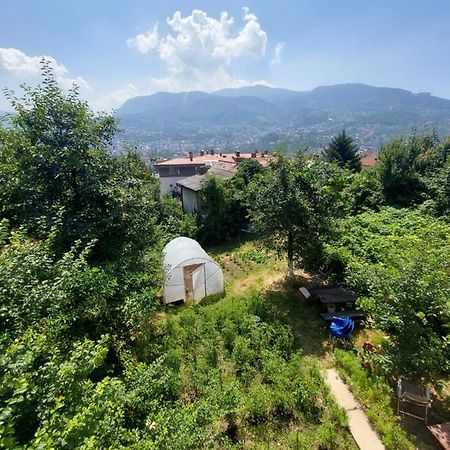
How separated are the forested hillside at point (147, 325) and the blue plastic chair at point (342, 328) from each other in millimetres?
469

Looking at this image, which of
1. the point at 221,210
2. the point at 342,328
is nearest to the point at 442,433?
the point at 342,328

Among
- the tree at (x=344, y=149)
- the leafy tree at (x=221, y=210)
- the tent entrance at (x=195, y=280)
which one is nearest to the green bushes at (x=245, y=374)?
the tent entrance at (x=195, y=280)

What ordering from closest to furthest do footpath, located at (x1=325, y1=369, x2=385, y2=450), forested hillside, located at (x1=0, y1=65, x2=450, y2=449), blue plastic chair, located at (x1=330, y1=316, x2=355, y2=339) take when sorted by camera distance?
forested hillside, located at (x1=0, y1=65, x2=450, y2=449) → footpath, located at (x1=325, y1=369, x2=385, y2=450) → blue plastic chair, located at (x1=330, y1=316, x2=355, y2=339)

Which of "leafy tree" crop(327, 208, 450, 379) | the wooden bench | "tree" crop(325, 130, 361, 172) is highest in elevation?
"tree" crop(325, 130, 361, 172)

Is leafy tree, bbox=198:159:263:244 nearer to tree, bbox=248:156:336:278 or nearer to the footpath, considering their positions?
tree, bbox=248:156:336:278

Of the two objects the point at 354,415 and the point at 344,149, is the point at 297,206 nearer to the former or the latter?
the point at 354,415

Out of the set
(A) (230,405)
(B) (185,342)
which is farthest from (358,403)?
(B) (185,342)

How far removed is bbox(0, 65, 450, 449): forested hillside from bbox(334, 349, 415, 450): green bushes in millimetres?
37

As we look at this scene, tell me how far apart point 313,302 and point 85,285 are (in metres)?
9.38

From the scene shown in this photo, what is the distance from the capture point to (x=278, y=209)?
475 inches

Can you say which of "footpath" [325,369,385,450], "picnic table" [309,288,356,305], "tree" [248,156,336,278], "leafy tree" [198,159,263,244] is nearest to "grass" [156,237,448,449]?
"footpath" [325,369,385,450]

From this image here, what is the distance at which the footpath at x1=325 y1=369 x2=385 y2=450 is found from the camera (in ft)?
21.2

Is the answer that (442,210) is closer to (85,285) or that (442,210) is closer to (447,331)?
(447,331)

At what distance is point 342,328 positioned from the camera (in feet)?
32.5
